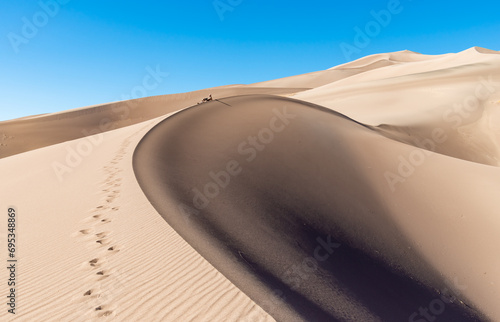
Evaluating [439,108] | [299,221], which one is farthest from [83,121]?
[299,221]

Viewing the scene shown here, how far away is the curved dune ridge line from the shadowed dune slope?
938 inches

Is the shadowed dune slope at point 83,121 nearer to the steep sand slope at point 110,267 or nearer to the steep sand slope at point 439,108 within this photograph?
the steep sand slope at point 439,108

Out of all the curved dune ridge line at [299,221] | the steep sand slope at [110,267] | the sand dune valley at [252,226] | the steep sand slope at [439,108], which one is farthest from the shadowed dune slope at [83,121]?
the steep sand slope at [110,267]

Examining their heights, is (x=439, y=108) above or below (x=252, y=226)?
above

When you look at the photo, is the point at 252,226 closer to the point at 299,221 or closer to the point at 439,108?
the point at 299,221

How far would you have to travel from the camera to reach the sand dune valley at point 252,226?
305cm

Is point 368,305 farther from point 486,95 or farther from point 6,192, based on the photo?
point 486,95

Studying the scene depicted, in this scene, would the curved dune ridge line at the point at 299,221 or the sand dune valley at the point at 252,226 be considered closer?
the sand dune valley at the point at 252,226

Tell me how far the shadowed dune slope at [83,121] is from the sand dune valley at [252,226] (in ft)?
65.3

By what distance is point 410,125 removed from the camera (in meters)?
15.5

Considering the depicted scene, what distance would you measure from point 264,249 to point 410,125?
45.7 feet

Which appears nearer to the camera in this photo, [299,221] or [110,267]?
[110,267]

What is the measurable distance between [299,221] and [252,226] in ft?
3.63

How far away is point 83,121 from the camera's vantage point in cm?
3506
